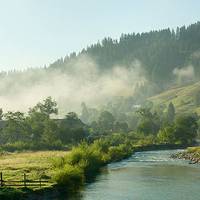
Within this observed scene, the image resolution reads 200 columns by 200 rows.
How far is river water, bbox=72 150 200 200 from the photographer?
8096cm

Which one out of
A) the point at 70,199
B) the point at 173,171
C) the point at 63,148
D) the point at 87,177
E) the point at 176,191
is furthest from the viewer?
the point at 63,148

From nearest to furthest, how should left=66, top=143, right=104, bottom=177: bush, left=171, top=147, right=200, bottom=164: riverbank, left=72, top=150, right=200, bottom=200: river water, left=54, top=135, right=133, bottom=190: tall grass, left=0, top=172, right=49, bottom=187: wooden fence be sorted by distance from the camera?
left=0, top=172, right=49, bottom=187: wooden fence → left=72, top=150, right=200, bottom=200: river water → left=54, top=135, right=133, bottom=190: tall grass → left=66, top=143, right=104, bottom=177: bush → left=171, top=147, right=200, bottom=164: riverbank

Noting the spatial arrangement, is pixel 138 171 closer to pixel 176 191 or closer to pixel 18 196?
pixel 176 191

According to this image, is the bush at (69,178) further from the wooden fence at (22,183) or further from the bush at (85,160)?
the bush at (85,160)

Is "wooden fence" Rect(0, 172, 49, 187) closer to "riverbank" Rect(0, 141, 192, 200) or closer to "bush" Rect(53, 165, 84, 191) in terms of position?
"riverbank" Rect(0, 141, 192, 200)

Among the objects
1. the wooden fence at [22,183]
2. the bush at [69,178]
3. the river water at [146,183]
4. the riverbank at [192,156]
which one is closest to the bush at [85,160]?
the river water at [146,183]

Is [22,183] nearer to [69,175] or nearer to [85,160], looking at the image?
[69,175]

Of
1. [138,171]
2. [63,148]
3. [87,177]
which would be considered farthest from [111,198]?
[63,148]

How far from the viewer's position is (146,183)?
9712 cm

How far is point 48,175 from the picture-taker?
306 ft

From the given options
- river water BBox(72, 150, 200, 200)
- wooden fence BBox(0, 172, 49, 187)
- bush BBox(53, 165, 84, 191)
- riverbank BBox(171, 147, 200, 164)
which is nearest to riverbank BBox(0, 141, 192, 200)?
bush BBox(53, 165, 84, 191)

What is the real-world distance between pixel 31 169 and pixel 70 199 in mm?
31915

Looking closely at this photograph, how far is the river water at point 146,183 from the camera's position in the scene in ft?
266

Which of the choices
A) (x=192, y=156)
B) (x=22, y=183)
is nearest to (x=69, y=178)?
(x=22, y=183)
